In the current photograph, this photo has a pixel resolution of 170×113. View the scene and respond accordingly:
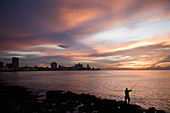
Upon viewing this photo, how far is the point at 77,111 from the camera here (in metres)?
15.9

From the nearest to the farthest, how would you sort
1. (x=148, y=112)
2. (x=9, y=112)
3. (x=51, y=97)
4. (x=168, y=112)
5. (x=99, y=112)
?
(x=9, y=112), (x=99, y=112), (x=148, y=112), (x=168, y=112), (x=51, y=97)

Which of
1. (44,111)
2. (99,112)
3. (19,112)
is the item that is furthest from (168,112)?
(19,112)

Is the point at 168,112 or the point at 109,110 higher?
the point at 109,110

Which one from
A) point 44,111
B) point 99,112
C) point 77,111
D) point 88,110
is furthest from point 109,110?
point 44,111

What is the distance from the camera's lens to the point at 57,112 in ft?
48.6

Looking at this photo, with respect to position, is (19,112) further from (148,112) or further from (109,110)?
(148,112)

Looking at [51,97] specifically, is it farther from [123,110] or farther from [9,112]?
[123,110]

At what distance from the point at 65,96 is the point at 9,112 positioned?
11090 mm

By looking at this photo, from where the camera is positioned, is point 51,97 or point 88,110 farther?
point 51,97

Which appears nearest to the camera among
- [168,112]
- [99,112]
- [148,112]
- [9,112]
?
[9,112]

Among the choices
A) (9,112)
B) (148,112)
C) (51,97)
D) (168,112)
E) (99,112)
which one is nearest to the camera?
(9,112)

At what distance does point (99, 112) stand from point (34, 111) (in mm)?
7794

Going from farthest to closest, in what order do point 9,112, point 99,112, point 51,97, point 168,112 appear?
point 51,97 < point 168,112 < point 99,112 < point 9,112

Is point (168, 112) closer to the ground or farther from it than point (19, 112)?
closer to the ground
